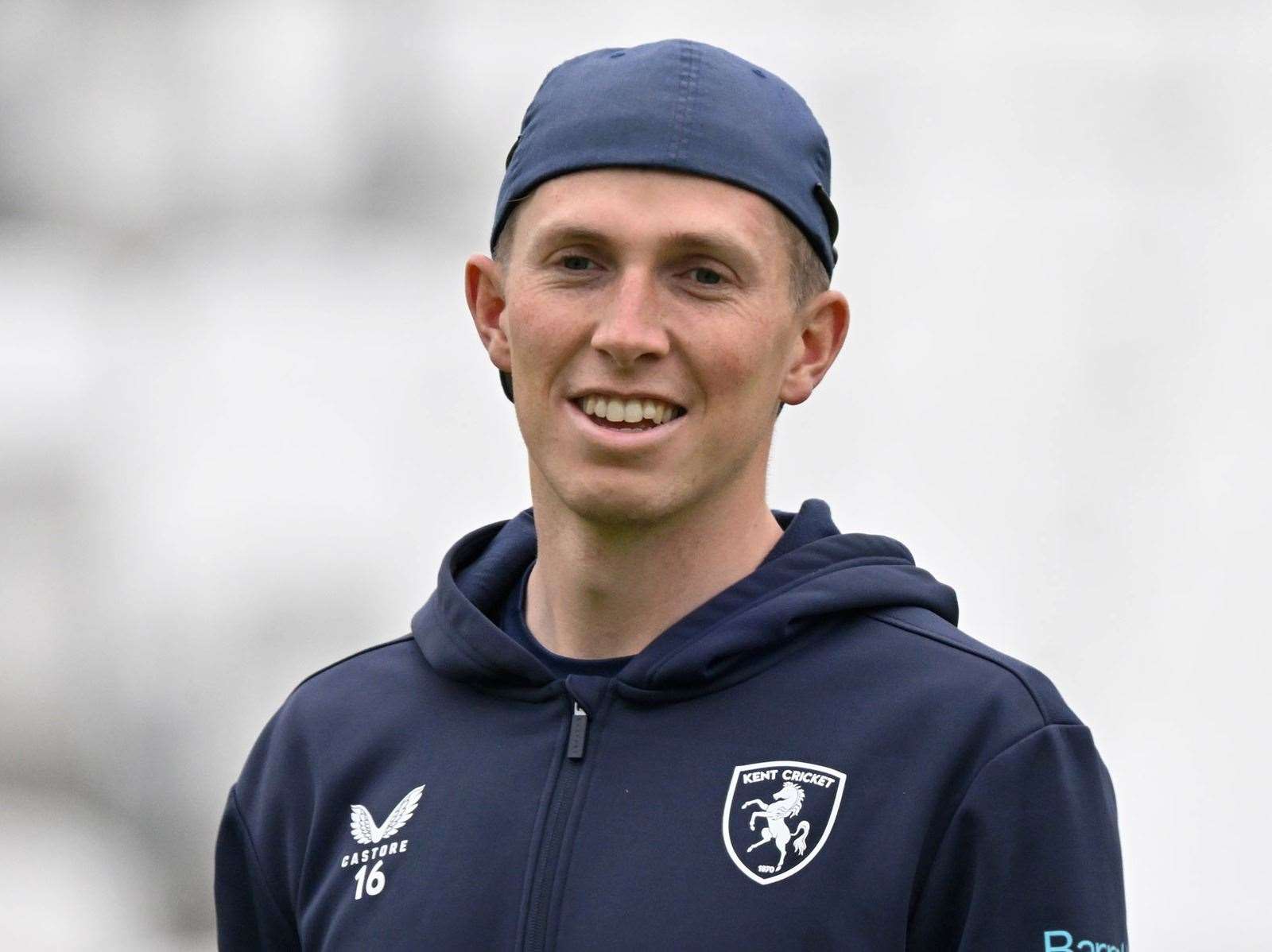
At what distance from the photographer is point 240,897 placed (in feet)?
6.50

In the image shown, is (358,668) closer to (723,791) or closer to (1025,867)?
(723,791)

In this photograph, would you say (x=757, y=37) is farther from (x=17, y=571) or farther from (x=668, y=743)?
(x=668, y=743)

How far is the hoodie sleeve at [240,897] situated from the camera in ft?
6.39

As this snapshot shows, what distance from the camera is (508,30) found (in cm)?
336

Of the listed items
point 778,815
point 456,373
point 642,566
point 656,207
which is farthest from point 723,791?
point 456,373

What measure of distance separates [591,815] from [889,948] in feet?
0.84

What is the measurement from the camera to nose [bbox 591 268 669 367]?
169cm

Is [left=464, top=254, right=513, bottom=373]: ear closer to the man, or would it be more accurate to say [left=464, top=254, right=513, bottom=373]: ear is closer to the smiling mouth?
the man

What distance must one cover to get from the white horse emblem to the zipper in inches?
5.7

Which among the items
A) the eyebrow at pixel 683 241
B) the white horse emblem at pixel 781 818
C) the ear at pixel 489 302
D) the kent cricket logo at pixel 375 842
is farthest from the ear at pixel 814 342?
the kent cricket logo at pixel 375 842

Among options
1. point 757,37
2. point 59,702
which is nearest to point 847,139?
point 757,37

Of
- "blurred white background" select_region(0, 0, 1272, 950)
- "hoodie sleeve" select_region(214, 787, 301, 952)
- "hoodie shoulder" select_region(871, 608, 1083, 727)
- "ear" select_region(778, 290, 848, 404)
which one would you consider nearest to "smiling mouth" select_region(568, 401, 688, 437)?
"ear" select_region(778, 290, 848, 404)

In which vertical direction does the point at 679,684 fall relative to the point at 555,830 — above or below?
above

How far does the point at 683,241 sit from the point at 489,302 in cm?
26
